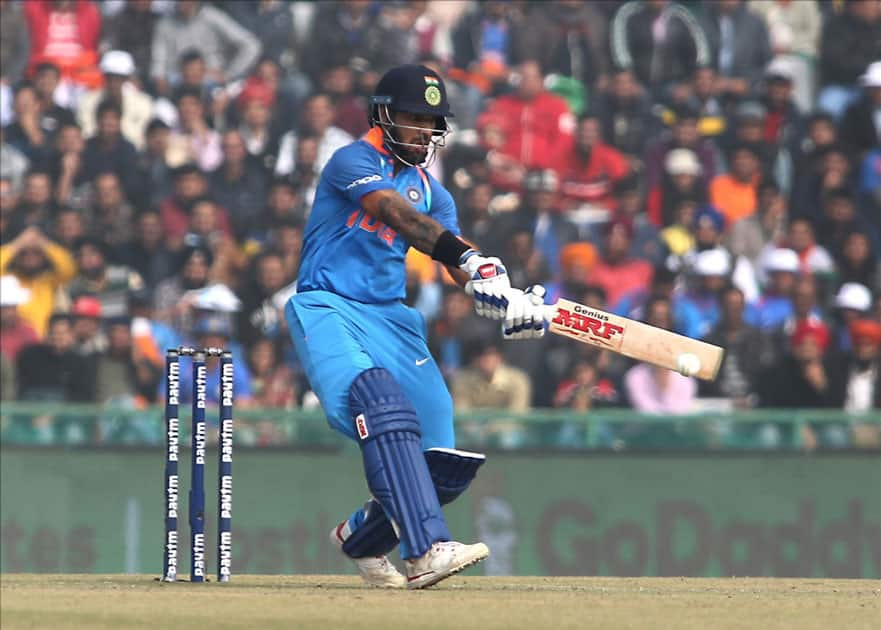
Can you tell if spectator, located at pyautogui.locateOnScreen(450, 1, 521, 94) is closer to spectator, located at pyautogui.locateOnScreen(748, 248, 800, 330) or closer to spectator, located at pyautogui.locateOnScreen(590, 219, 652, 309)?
spectator, located at pyautogui.locateOnScreen(590, 219, 652, 309)

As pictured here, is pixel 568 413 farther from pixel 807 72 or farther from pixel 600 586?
pixel 807 72

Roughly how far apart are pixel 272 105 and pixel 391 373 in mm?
7799

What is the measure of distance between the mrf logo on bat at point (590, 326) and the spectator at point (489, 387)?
5200mm

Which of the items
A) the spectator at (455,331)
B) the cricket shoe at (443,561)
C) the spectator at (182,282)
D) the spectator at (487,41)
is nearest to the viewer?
the cricket shoe at (443,561)

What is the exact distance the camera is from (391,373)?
25.4ft

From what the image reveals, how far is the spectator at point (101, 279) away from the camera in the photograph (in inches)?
542

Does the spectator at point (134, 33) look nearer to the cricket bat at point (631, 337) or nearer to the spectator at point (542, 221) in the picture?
the spectator at point (542, 221)

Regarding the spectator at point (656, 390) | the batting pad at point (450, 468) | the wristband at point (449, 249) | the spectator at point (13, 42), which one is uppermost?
the spectator at point (13, 42)

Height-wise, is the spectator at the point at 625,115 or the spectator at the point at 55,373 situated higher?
the spectator at the point at 625,115

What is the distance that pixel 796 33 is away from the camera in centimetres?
1598

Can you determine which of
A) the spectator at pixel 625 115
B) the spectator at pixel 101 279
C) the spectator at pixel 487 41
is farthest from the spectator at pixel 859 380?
the spectator at pixel 101 279

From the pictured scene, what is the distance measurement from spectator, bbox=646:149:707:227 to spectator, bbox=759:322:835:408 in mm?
1960

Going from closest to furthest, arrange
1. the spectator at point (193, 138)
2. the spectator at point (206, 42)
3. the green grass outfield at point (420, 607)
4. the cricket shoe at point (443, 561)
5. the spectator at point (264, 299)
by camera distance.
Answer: the green grass outfield at point (420, 607) → the cricket shoe at point (443, 561) → the spectator at point (264, 299) → the spectator at point (193, 138) → the spectator at point (206, 42)

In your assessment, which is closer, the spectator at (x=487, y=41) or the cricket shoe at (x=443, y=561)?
the cricket shoe at (x=443, y=561)
